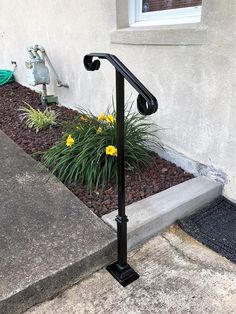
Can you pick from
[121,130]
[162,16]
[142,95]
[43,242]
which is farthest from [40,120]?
[142,95]

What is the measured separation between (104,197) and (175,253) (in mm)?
680

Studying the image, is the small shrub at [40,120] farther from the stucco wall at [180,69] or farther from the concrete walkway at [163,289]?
the concrete walkway at [163,289]

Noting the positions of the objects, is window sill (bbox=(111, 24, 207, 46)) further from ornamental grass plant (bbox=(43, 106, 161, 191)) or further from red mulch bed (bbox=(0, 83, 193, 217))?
red mulch bed (bbox=(0, 83, 193, 217))

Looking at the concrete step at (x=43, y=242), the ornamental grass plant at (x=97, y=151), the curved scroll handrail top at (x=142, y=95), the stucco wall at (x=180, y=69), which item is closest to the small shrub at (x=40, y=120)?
the stucco wall at (x=180, y=69)

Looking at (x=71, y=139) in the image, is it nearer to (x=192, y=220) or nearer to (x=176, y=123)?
(x=176, y=123)

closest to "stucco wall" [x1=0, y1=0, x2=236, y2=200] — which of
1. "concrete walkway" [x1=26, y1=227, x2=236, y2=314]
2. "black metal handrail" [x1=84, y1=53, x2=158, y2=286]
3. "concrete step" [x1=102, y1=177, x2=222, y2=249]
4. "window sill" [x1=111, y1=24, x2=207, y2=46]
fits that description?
"window sill" [x1=111, y1=24, x2=207, y2=46]

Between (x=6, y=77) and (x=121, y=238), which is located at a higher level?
(x=6, y=77)

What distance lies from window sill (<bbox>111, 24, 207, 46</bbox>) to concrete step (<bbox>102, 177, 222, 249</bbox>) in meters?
1.07

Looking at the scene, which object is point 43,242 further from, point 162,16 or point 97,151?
point 162,16

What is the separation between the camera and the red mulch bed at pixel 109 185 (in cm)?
234

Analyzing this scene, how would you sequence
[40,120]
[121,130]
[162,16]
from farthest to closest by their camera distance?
[40,120]
[162,16]
[121,130]

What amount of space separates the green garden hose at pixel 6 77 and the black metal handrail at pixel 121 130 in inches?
190

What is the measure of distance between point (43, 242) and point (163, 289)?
741mm

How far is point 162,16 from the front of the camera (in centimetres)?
276
